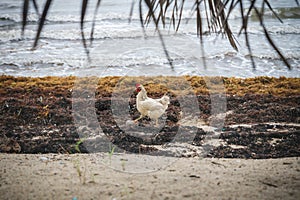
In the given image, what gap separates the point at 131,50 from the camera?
8.78 meters

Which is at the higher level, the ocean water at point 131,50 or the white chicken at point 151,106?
the white chicken at point 151,106

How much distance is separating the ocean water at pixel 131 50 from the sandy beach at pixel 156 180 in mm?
2886

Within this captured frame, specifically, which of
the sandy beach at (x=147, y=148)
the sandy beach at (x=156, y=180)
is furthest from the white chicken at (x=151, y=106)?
the sandy beach at (x=156, y=180)

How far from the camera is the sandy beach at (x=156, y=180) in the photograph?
6.02 feet

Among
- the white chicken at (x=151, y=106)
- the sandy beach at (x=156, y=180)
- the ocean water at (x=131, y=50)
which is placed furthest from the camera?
the ocean water at (x=131, y=50)

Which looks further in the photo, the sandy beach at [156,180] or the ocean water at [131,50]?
the ocean water at [131,50]

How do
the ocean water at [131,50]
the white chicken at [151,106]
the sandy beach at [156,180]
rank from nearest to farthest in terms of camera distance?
the sandy beach at [156,180]
the white chicken at [151,106]
the ocean water at [131,50]

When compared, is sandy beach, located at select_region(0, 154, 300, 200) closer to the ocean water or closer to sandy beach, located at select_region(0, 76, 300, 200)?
sandy beach, located at select_region(0, 76, 300, 200)

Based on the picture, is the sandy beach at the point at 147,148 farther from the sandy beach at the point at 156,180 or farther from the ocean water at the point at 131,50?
the ocean water at the point at 131,50

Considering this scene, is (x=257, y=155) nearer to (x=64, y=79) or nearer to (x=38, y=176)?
(x=38, y=176)

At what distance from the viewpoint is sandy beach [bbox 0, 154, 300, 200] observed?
184 centimetres

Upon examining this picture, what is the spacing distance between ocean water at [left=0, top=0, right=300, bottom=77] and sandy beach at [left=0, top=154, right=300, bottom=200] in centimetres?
289

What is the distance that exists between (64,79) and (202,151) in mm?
3033

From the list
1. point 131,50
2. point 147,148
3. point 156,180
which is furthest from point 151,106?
point 131,50
